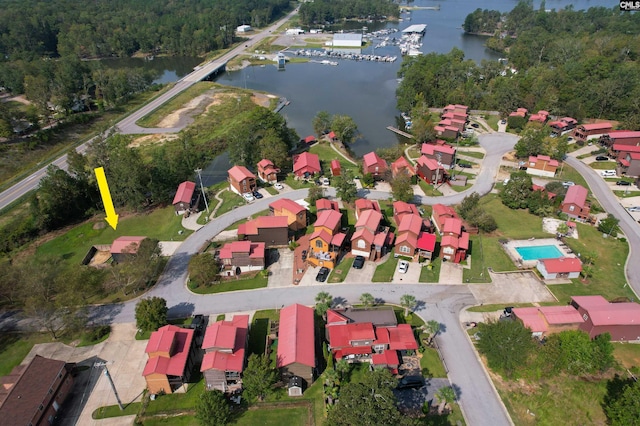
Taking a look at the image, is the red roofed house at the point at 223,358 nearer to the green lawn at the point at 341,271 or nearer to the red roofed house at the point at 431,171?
the green lawn at the point at 341,271

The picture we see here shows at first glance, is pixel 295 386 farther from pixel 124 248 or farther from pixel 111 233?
pixel 111 233

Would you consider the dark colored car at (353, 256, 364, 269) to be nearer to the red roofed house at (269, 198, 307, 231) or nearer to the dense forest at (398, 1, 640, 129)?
the red roofed house at (269, 198, 307, 231)

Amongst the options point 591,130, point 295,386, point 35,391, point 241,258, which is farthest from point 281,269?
point 591,130

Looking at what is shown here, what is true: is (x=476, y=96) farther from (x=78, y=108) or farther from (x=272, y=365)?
(x=78, y=108)

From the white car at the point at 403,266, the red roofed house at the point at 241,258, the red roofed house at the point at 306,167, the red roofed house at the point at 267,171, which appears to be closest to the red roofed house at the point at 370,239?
the white car at the point at 403,266

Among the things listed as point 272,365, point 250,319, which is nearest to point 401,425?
point 272,365
